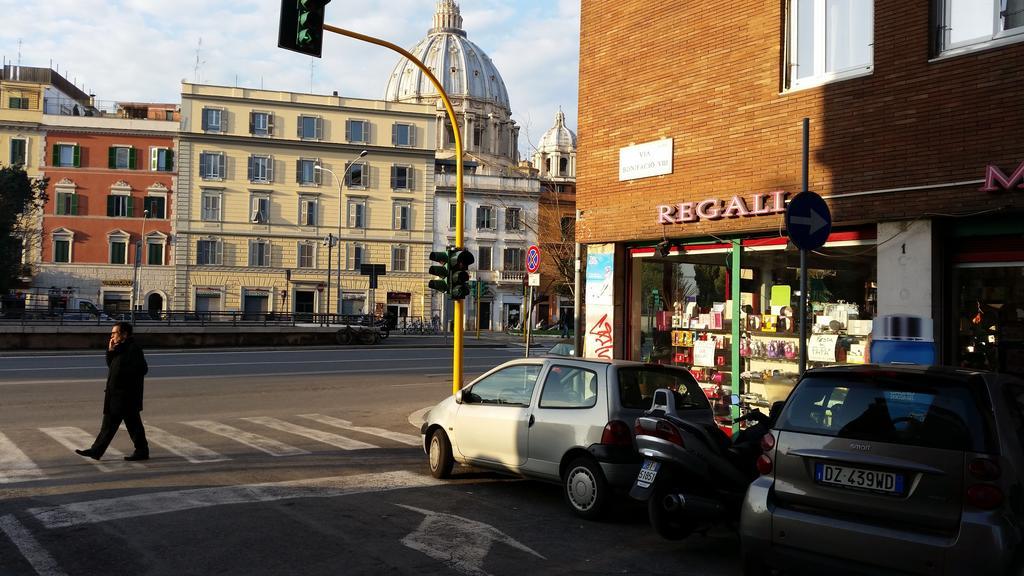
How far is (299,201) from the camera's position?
6588 cm

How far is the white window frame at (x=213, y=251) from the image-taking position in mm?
64125

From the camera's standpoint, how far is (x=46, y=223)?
62.9 metres

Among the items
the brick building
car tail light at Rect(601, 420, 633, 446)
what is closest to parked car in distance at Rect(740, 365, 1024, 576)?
car tail light at Rect(601, 420, 633, 446)

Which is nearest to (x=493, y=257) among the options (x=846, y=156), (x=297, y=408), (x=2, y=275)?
(x=2, y=275)

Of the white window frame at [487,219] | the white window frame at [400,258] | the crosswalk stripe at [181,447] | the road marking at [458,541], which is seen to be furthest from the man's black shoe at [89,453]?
the white window frame at [487,219]

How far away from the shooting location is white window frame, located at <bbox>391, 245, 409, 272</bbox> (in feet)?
222

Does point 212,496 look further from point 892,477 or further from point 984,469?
point 984,469

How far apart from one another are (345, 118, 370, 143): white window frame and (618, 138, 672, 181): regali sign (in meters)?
55.7

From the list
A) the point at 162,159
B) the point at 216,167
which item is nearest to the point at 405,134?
the point at 216,167

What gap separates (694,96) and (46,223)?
61599 mm

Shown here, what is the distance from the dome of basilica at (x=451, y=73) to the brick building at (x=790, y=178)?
105632mm

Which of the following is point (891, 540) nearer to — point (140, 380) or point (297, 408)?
point (140, 380)

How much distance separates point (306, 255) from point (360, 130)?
33.6ft

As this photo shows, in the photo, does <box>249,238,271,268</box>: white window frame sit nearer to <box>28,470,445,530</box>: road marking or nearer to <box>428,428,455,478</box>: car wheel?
<box>28,470,445,530</box>: road marking
